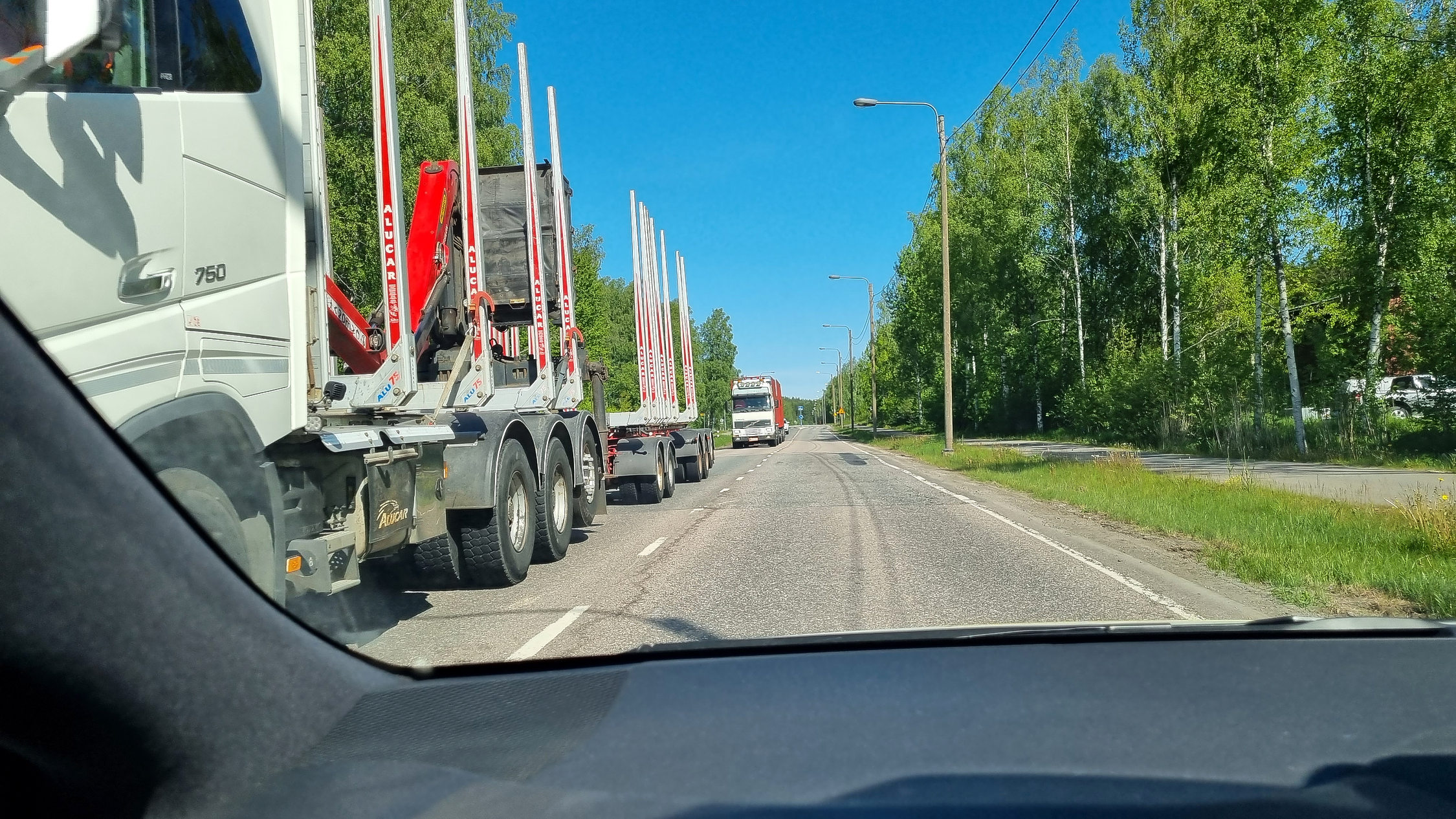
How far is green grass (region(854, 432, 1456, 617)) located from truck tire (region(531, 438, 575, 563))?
5.93 metres

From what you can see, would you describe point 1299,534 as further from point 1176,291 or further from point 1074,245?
point 1074,245

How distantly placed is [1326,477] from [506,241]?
15112mm

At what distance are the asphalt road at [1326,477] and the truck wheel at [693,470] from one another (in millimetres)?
9949

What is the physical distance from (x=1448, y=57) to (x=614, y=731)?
26301 mm

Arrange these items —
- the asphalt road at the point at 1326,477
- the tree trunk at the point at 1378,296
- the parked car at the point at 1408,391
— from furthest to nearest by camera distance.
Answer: the tree trunk at the point at 1378,296, the parked car at the point at 1408,391, the asphalt road at the point at 1326,477

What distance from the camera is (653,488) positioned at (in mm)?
16844

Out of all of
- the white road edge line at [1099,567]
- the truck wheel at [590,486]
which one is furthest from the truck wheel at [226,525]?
the truck wheel at [590,486]

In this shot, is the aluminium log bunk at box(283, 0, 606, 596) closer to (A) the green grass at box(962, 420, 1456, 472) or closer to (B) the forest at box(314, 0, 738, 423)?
(B) the forest at box(314, 0, 738, 423)

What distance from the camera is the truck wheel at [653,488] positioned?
16.6 metres

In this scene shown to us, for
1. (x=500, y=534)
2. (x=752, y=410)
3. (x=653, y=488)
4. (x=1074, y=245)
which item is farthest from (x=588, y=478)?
(x=752, y=410)

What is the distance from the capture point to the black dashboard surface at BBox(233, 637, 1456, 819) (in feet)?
5.64

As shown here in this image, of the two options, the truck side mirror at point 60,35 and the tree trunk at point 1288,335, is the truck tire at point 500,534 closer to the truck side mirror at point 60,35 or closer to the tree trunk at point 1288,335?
the truck side mirror at point 60,35

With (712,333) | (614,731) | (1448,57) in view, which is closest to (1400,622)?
(614,731)

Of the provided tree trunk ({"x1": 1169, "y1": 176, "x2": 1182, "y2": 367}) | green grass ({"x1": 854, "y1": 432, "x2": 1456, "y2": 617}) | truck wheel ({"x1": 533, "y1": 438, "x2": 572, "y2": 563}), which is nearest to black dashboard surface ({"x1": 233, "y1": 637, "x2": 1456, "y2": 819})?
green grass ({"x1": 854, "y1": 432, "x2": 1456, "y2": 617})
